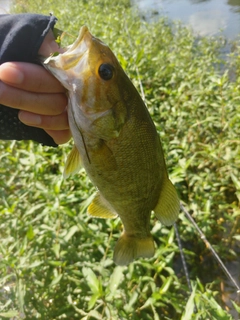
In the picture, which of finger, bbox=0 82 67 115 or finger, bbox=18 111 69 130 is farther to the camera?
finger, bbox=18 111 69 130

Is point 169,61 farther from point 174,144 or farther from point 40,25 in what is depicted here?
point 40,25

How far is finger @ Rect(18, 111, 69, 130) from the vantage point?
4.85ft

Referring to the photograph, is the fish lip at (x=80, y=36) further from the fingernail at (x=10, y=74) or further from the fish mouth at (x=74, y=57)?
the fingernail at (x=10, y=74)

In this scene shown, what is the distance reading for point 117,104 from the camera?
141 cm

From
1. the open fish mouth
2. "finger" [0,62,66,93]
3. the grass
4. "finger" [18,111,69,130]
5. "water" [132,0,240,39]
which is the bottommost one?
the grass

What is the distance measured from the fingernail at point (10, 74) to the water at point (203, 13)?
10.2 metres

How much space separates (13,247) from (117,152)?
125cm

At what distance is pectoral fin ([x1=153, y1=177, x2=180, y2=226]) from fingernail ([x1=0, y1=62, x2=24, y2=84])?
889mm

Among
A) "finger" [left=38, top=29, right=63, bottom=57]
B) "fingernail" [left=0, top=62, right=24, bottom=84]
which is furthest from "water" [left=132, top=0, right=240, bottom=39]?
"fingernail" [left=0, top=62, right=24, bottom=84]

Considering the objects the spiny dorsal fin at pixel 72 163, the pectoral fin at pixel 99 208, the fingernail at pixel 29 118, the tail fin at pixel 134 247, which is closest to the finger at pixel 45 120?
the fingernail at pixel 29 118

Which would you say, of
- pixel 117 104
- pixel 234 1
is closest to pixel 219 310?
pixel 117 104

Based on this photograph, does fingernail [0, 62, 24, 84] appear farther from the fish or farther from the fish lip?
the fish lip

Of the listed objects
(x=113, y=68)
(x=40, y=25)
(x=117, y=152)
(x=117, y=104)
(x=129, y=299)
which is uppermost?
(x=40, y=25)

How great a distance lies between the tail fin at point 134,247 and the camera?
188 cm
